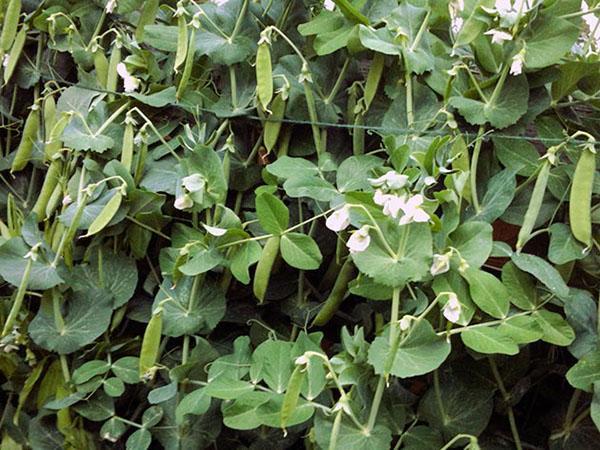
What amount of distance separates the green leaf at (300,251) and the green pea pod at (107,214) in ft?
0.89

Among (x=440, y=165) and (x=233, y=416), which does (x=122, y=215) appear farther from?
(x=440, y=165)

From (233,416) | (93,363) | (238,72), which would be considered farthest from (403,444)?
(238,72)

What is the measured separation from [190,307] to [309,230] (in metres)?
0.21

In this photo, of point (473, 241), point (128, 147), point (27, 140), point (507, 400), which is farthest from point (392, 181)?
point (27, 140)

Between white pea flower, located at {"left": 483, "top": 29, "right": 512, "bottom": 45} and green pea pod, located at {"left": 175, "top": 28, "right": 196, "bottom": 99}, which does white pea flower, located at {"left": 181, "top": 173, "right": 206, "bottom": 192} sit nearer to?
green pea pod, located at {"left": 175, "top": 28, "right": 196, "bottom": 99}

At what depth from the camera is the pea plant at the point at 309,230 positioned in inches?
35.1

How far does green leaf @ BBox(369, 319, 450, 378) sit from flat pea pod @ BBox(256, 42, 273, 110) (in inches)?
15.5

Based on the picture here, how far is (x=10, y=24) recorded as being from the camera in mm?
1249

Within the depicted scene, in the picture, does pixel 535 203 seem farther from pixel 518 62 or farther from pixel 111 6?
pixel 111 6

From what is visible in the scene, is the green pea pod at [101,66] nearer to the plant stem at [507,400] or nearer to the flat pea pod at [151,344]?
the flat pea pod at [151,344]

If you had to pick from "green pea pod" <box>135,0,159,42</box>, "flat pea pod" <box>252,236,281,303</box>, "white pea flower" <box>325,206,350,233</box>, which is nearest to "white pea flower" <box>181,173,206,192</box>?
"flat pea pod" <box>252,236,281,303</box>

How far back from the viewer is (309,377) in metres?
0.91

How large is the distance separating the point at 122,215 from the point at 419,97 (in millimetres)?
481

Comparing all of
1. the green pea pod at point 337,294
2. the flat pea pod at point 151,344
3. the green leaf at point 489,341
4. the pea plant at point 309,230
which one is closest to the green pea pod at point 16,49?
the pea plant at point 309,230
